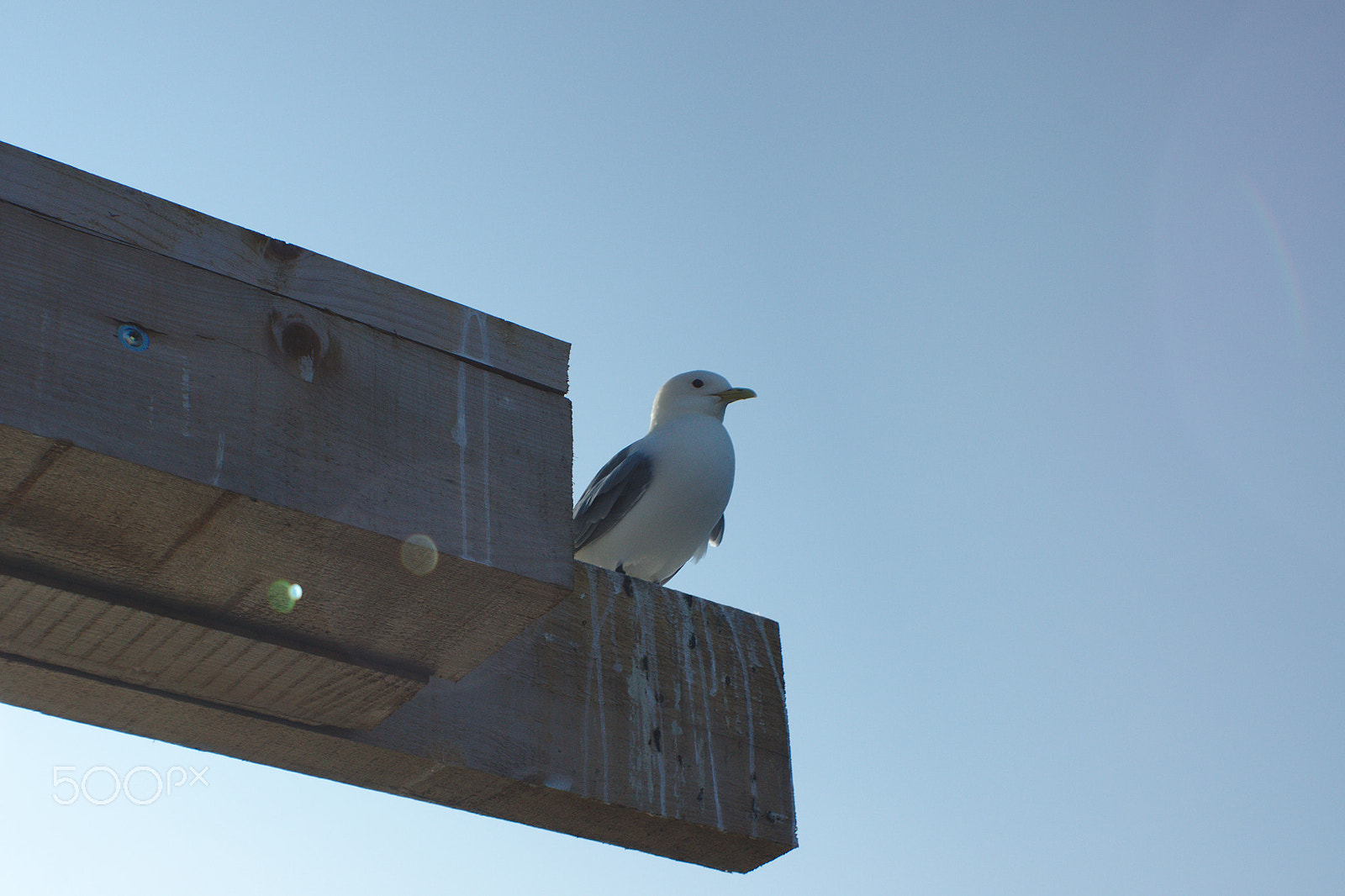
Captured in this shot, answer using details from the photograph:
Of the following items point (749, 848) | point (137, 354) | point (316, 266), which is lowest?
point (749, 848)

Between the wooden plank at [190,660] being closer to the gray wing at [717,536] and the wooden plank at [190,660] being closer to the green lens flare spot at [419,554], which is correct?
the green lens flare spot at [419,554]

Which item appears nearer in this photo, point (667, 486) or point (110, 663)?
point (110, 663)

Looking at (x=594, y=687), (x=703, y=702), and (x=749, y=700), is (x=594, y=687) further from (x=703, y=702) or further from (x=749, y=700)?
(x=749, y=700)

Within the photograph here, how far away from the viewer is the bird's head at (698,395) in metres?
7.64

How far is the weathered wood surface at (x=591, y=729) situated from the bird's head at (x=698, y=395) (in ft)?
14.5

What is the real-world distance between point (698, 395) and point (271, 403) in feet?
18.9

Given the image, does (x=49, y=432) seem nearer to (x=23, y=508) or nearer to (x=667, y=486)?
(x=23, y=508)

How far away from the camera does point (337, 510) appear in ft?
6.34

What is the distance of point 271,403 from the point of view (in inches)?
77.8

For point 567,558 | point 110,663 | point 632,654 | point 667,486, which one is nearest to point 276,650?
point 110,663

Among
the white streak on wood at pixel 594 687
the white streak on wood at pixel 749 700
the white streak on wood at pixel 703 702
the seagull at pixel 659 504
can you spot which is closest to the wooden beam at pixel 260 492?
the white streak on wood at pixel 594 687

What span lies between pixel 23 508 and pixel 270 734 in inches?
29.1

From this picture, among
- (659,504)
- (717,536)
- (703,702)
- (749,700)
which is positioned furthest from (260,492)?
(717,536)

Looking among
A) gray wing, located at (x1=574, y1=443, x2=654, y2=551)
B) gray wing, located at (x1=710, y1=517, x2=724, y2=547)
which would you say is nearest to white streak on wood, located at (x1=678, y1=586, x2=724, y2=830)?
gray wing, located at (x1=574, y1=443, x2=654, y2=551)
